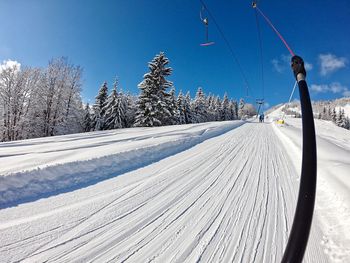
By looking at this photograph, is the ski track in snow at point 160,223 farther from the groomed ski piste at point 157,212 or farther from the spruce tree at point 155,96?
the spruce tree at point 155,96

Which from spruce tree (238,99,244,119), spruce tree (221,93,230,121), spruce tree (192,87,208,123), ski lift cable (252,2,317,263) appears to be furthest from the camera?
spruce tree (238,99,244,119)

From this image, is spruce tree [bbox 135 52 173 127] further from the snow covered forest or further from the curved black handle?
the curved black handle

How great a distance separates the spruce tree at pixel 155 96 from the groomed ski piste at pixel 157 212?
19.6 m

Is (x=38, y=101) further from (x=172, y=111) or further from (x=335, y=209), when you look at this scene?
(x=335, y=209)

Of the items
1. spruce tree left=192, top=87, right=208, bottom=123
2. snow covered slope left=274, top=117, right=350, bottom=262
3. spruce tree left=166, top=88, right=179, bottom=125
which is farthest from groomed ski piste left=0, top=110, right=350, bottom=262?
spruce tree left=192, top=87, right=208, bottom=123

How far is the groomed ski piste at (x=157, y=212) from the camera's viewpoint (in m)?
2.29

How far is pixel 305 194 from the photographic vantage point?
1.05m

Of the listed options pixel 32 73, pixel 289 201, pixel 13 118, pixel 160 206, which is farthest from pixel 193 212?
pixel 32 73

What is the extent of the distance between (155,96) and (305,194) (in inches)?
985

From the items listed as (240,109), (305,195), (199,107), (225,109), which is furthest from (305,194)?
(240,109)

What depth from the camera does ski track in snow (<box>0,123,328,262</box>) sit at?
2.26 meters

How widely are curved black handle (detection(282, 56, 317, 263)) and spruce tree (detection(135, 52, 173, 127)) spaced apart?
23297 millimetres

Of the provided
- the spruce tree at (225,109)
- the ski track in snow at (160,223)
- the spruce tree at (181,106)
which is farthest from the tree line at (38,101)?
the spruce tree at (225,109)

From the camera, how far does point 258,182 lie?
4.59 metres
